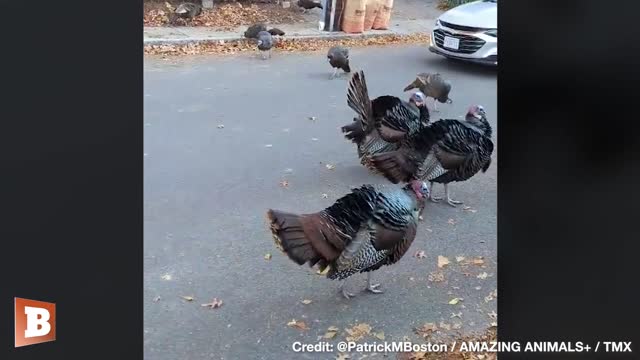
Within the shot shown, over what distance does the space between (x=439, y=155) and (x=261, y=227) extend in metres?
1.35

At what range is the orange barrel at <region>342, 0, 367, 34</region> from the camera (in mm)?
12914

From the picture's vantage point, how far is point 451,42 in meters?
10.5

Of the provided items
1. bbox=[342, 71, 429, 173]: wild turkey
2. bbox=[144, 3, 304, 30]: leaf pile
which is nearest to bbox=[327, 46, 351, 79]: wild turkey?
bbox=[342, 71, 429, 173]: wild turkey

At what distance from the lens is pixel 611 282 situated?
256 cm

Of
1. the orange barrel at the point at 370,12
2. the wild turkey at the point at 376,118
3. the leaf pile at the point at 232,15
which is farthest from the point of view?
the leaf pile at the point at 232,15

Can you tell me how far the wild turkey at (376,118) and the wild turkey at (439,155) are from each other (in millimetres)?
191

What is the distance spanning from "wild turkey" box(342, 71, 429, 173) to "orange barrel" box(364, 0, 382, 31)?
8.20 meters

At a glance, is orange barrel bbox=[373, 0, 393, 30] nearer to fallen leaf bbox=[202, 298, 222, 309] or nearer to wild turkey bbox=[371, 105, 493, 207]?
wild turkey bbox=[371, 105, 493, 207]

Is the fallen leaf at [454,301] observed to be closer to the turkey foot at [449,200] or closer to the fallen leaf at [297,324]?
the fallen leaf at [297,324]

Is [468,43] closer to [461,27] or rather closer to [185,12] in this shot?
[461,27]

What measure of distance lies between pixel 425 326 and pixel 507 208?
1.35 meters
